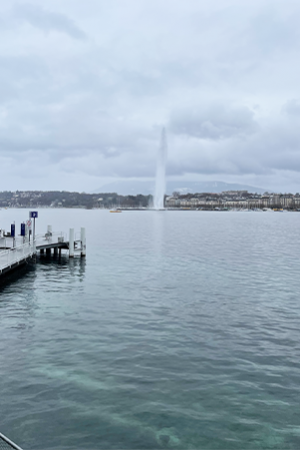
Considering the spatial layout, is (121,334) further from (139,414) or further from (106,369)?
(139,414)

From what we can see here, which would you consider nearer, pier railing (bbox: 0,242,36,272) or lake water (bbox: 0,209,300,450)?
lake water (bbox: 0,209,300,450)

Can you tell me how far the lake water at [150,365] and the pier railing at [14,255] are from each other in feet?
5.63

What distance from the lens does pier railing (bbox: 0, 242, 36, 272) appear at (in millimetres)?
31212

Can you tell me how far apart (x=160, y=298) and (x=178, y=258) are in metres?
21.5

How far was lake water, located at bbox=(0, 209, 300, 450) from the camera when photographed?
11.1m

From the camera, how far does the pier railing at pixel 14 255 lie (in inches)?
1229

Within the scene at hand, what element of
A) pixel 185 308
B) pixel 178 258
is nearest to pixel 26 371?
pixel 185 308

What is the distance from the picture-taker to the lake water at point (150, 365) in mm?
11148

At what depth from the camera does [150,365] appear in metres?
15.5

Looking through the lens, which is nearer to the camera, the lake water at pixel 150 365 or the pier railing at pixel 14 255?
the lake water at pixel 150 365

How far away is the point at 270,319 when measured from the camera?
2191 cm

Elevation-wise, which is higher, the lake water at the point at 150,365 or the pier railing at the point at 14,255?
the pier railing at the point at 14,255

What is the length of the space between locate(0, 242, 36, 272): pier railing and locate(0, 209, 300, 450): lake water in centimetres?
172

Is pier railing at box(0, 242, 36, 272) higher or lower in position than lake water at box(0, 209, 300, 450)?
higher
